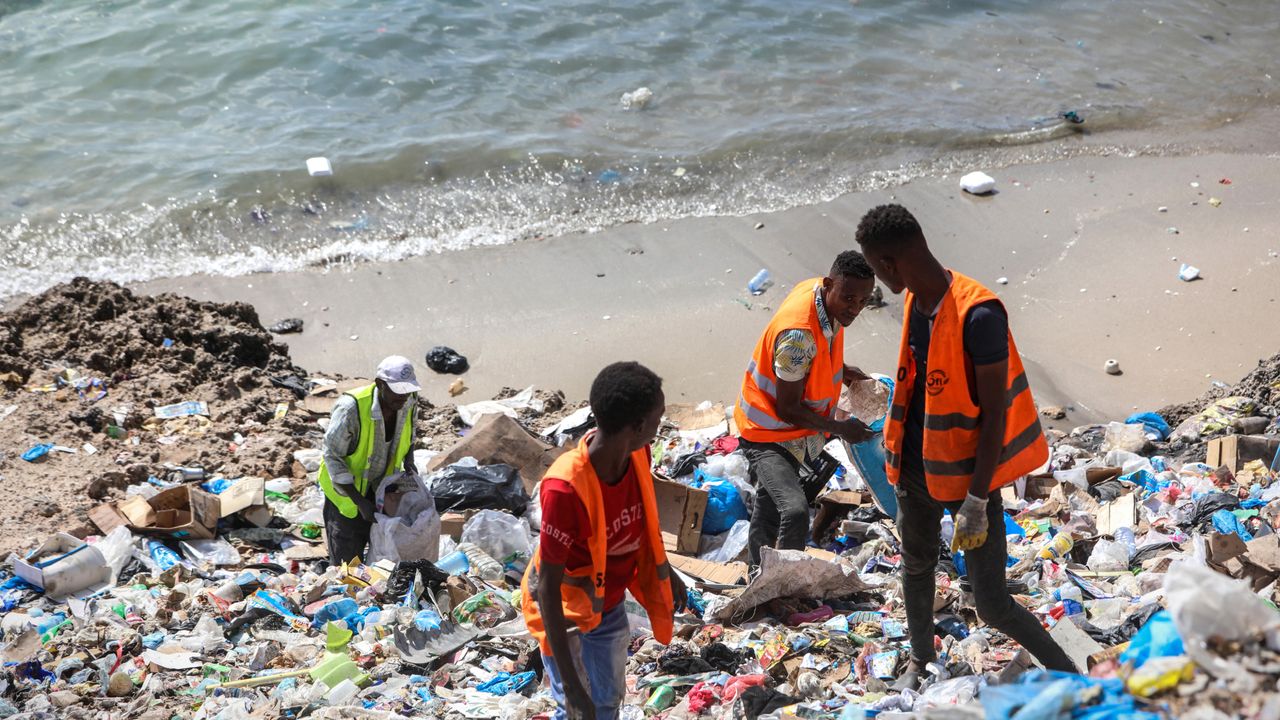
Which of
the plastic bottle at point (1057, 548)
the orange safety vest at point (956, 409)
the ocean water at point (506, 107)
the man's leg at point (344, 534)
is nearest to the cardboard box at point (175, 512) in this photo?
the man's leg at point (344, 534)

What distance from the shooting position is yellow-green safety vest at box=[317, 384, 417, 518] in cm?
488

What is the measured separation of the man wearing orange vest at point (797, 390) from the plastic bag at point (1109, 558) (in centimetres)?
137

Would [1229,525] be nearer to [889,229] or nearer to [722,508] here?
[722,508]

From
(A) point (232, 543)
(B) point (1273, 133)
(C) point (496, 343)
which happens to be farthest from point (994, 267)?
(A) point (232, 543)

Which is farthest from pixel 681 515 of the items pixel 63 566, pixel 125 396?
pixel 125 396

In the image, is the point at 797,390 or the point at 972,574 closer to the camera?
the point at 972,574

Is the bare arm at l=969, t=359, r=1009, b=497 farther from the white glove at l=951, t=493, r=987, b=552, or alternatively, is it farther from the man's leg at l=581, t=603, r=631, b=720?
the man's leg at l=581, t=603, r=631, b=720

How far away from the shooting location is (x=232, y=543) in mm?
5555

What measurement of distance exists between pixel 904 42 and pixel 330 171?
723 centimetres

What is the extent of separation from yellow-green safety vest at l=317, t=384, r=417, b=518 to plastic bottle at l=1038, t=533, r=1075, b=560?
296 cm

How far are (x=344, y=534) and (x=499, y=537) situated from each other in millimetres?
739

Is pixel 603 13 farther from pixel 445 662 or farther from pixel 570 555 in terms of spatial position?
pixel 570 555

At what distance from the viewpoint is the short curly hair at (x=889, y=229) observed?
306 centimetres

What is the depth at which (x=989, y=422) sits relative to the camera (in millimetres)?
3064
